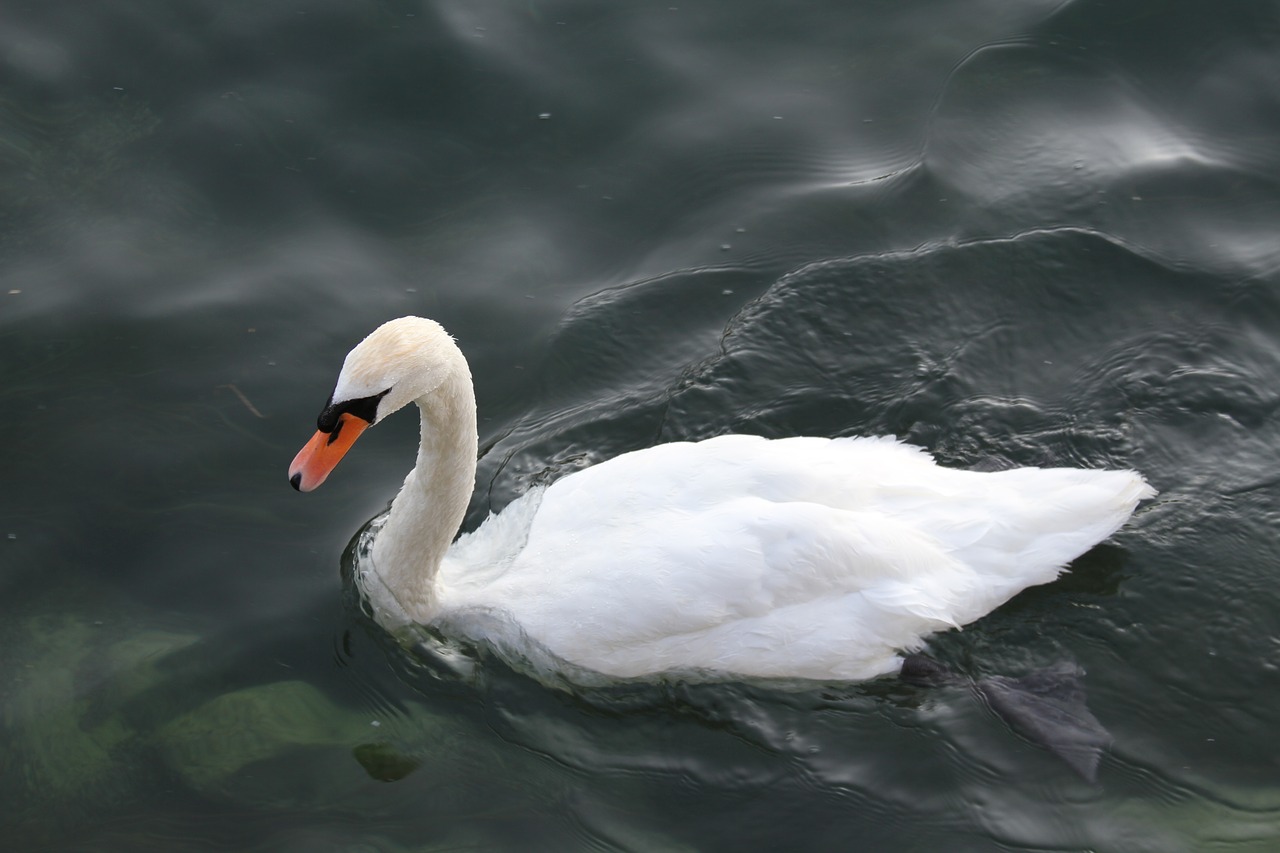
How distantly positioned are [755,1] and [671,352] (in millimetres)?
3601

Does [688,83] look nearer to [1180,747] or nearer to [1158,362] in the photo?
[1158,362]

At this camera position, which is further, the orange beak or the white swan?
the white swan

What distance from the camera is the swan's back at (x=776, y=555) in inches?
239

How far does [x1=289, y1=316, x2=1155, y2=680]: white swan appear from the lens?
603 cm

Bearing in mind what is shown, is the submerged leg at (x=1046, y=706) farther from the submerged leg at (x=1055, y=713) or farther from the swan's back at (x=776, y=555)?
the swan's back at (x=776, y=555)

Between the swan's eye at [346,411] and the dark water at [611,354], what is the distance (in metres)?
1.29

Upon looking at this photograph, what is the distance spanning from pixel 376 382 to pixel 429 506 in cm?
82

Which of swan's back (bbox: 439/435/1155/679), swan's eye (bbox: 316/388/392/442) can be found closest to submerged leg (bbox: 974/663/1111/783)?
swan's back (bbox: 439/435/1155/679)

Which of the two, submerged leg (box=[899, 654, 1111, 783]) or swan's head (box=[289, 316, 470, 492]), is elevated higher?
swan's head (box=[289, 316, 470, 492])

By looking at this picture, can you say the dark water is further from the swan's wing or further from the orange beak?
the orange beak

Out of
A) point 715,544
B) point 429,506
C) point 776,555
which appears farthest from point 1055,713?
point 429,506

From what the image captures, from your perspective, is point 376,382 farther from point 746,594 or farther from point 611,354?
point 611,354

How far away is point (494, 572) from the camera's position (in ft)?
22.0

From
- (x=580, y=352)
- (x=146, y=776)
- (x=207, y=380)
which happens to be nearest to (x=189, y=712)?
(x=146, y=776)
